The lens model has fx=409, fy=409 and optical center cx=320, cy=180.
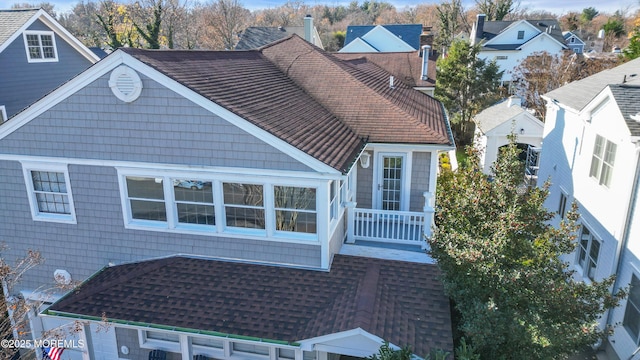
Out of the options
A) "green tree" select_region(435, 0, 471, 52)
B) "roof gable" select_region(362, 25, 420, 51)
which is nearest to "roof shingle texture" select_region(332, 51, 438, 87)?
"roof gable" select_region(362, 25, 420, 51)

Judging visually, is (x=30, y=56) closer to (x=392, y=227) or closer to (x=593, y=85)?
(x=392, y=227)

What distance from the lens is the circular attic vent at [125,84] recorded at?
9.27 metres

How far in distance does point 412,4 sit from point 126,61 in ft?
388

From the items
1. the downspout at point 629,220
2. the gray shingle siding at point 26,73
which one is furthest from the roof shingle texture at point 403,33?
the downspout at point 629,220

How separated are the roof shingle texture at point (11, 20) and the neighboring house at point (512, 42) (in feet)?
130

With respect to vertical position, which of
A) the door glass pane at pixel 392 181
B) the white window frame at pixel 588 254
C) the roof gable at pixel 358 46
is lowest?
the white window frame at pixel 588 254

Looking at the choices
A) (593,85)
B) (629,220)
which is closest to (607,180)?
(629,220)

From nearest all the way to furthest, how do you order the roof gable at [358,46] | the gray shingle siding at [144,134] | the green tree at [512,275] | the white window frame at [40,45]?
the green tree at [512,275] < the gray shingle siding at [144,134] < the white window frame at [40,45] < the roof gable at [358,46]

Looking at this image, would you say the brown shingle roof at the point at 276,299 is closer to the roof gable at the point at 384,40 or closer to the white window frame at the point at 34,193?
the white window frame at the point at 34,193

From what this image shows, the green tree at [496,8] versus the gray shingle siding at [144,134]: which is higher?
the green tree at [496,8]

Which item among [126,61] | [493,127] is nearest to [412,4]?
[493,127]

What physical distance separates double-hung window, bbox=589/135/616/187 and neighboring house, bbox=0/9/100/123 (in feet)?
73.4

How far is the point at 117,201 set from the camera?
10.3 m

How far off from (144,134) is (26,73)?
1342 cm
